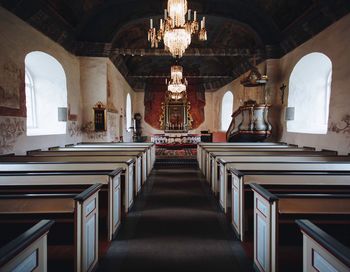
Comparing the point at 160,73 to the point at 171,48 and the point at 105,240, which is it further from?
the point at 105,240

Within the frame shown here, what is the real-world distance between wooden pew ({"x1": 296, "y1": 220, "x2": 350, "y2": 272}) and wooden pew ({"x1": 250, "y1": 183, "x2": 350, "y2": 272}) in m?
0.70

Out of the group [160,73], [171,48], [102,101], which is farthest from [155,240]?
[160,73]

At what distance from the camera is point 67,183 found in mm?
3910

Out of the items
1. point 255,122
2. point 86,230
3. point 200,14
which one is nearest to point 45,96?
point 200,14

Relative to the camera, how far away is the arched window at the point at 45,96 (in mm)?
9805

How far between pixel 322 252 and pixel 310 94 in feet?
32.0

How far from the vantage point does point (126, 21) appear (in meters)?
11.7

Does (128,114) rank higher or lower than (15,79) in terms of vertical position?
lower

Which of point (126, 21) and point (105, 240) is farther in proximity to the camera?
point (126, 21)

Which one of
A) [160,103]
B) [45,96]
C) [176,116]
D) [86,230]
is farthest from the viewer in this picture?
[160,103]

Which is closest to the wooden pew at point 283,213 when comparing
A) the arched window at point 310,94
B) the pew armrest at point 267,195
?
the pew armrest at point 267,195

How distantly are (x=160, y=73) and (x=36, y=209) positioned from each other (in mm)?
19652

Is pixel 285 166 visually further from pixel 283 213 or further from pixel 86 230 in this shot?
→ pixel 86 230

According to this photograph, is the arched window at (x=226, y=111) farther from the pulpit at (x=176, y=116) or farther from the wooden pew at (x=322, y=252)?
the wooden pew at (x=322, y=252)
